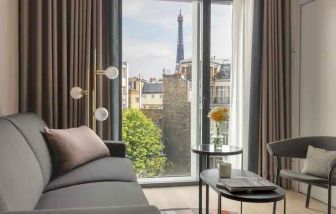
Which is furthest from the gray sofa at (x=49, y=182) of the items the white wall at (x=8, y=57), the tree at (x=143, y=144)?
the tree at (x=143, y=144)

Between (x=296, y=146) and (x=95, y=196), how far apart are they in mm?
1964

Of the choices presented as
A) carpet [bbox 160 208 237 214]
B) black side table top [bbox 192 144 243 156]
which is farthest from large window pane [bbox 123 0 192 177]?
black side table top [bbox 192 144 243 156]

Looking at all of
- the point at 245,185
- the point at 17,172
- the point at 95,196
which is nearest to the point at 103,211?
the point at 17,172

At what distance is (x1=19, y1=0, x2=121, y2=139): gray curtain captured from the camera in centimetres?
341

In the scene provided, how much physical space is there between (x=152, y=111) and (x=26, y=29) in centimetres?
158

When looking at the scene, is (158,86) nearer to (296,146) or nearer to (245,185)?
(296,146)

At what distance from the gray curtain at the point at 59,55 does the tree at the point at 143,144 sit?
0.50 metres

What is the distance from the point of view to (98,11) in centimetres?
360

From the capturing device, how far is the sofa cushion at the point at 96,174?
2342 millimetres

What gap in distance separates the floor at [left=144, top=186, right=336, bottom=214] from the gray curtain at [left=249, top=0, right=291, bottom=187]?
1.68ft

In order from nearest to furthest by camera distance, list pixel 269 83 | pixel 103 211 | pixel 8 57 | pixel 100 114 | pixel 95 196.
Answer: pixel 103 211 < pixel 95 196 < pixel 8 57 < pixel 100 114 < pixel 269 83

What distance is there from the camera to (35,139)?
2.40 meters

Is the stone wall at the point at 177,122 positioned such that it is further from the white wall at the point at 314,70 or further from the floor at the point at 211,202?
the white wall at the point at 314,70

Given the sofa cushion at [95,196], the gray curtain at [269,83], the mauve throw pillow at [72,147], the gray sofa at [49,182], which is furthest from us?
the gray curtain at [269,83]
